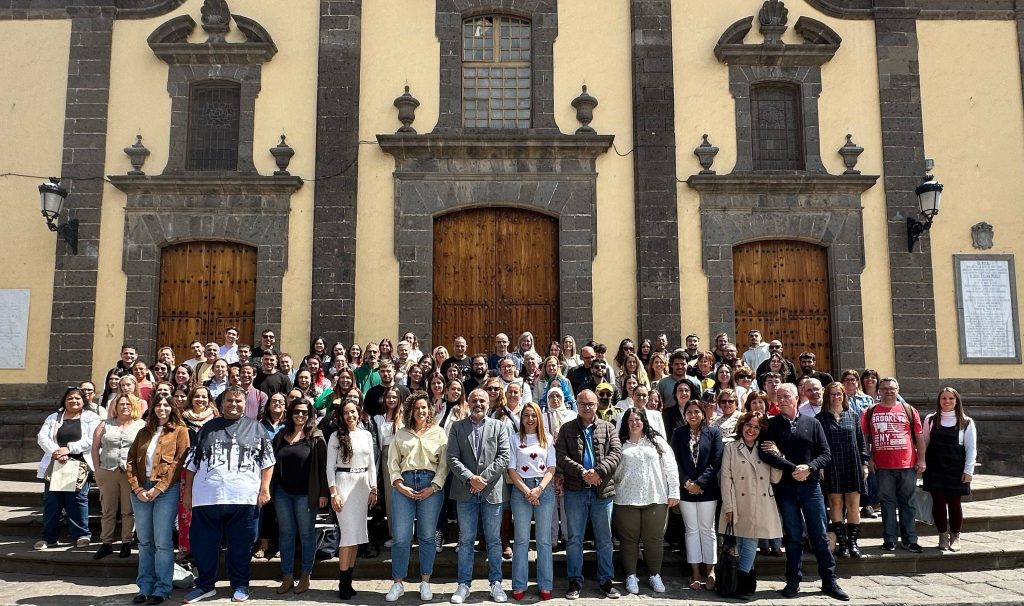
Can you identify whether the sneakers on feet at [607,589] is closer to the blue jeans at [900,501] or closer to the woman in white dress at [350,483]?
the woman in white dress at [350,483]

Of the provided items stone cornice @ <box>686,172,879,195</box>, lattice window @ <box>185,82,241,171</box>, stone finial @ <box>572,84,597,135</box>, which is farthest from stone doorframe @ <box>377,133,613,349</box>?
lattice window @ <box>185,82,241,171</box>

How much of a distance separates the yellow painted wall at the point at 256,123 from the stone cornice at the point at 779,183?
241 inches

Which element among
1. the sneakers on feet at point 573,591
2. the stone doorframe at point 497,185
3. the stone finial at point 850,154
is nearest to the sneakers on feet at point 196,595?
the sneakers on feet at point 573,591

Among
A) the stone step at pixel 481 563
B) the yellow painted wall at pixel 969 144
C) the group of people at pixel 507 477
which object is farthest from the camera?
the yellow painted wall at pixel 969 144

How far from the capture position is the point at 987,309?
477 inches

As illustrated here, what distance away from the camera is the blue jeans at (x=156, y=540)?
6520 millimetres

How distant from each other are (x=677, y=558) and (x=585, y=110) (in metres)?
7.25

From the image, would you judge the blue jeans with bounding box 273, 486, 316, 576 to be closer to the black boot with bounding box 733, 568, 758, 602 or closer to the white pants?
the white pants

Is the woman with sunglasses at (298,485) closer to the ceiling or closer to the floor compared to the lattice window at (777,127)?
closer to the floor

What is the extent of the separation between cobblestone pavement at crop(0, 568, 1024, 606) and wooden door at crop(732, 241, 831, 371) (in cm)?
503

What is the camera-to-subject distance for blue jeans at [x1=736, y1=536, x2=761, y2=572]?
22.1 ft

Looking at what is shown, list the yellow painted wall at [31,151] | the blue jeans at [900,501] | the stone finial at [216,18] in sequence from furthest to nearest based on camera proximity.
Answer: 1. the stone finial at [216,18]
2. the yellow painted wall at [31,151]
3. the blue jeans at [900,501]

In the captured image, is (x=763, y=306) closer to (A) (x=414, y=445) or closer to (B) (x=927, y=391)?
(B) (x=927, y=391)

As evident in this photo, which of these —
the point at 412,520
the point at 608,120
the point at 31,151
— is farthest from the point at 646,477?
the point at 31,151
